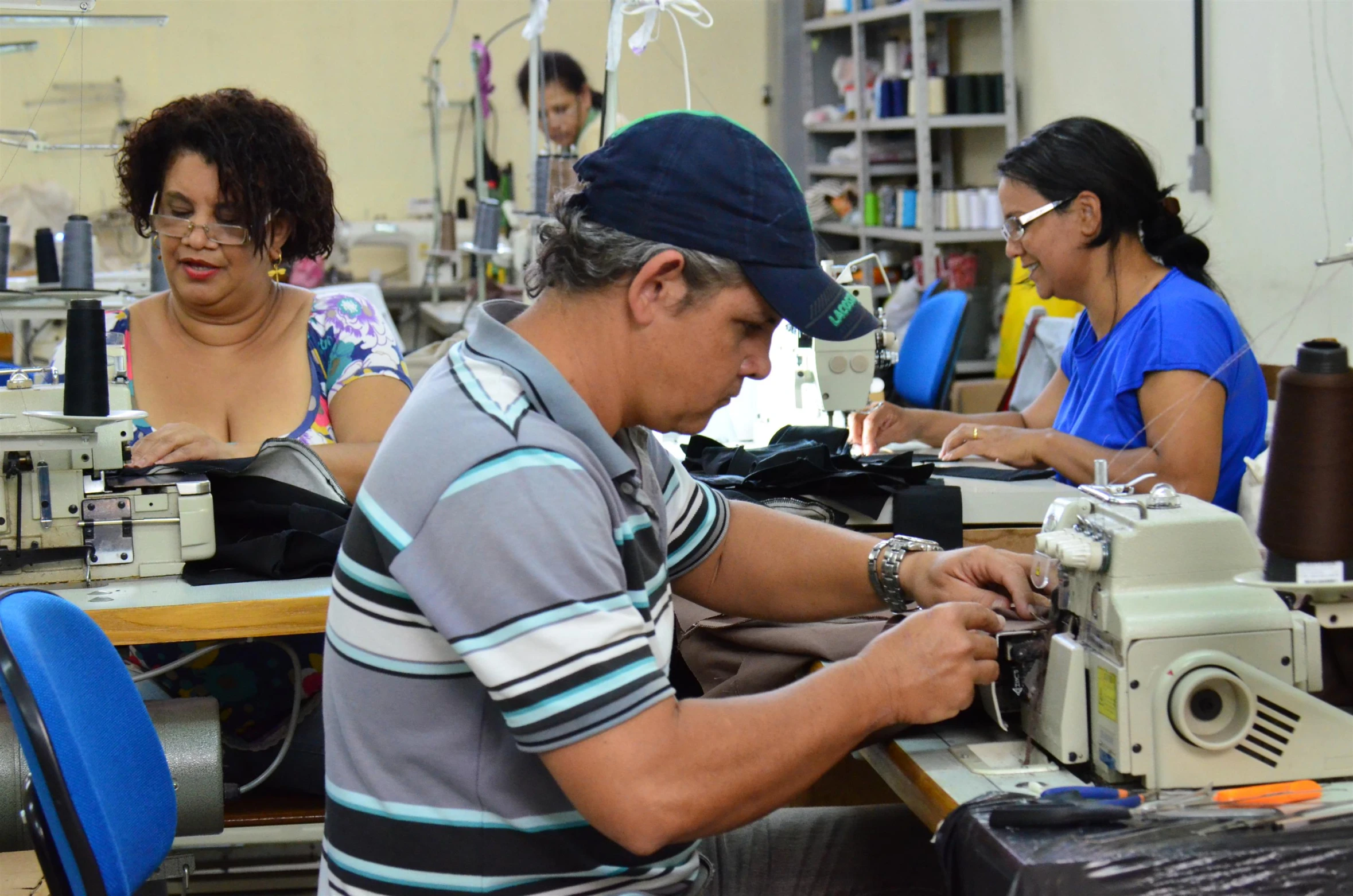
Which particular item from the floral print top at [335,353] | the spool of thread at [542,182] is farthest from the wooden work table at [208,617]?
the spool of thread at [542,182]

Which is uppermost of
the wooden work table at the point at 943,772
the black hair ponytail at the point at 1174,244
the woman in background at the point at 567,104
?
the woman in background at the point at 567,104

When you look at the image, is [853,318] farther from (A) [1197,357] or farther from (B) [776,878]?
(A) [1197,357]

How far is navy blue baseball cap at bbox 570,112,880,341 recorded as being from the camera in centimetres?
111

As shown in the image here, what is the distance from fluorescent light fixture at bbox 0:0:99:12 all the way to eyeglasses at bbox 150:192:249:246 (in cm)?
44

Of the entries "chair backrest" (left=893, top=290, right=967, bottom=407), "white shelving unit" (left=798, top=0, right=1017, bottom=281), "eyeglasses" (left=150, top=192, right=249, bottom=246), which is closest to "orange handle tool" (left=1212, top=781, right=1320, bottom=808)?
"eyeglasses" (left=150, top=192, right=249, bottom=246)

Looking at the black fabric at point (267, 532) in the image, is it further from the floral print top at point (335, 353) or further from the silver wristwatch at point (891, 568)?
the silver wristwatch at point (891, 568)

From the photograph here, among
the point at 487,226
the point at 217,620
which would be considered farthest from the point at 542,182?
the point at 217,620

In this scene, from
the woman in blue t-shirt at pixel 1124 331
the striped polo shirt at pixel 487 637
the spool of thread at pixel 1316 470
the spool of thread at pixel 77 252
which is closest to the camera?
the striped polo shirt at pixel 487 637

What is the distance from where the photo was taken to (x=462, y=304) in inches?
254

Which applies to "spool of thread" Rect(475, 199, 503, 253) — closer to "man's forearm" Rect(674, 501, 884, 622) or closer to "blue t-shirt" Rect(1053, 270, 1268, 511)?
"blue t-shirt" Rect(1053, 270, 1268, 511)

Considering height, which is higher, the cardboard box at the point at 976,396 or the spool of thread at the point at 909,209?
the spool of thread at the point at 909,209

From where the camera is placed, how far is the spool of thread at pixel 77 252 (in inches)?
147

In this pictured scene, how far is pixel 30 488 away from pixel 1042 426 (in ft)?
6.45

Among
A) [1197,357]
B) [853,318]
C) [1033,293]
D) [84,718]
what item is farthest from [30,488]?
[1033,293]
